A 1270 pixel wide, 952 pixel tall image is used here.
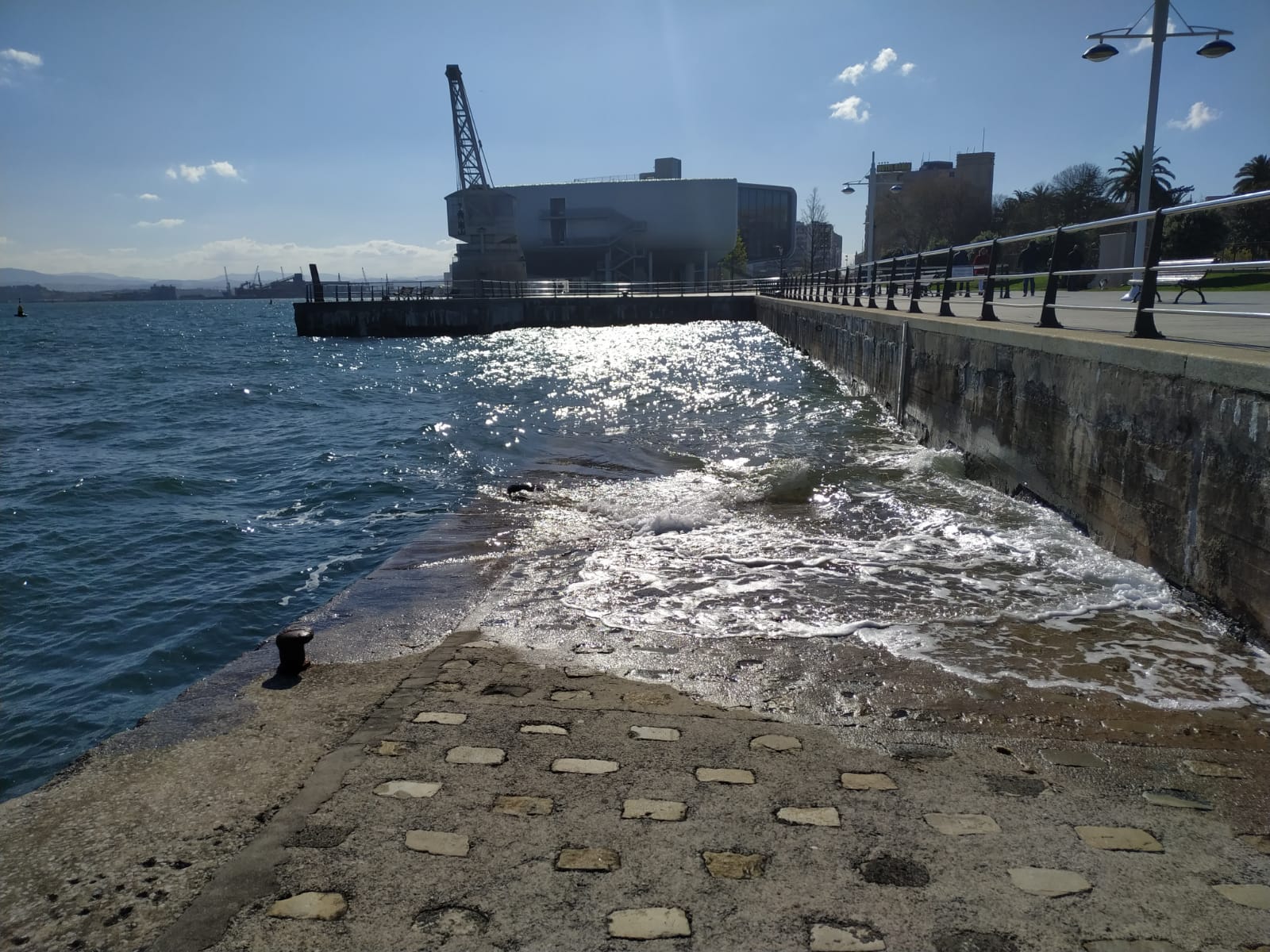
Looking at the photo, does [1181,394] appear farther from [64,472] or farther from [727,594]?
[64,472]

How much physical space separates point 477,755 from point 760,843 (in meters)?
1.23

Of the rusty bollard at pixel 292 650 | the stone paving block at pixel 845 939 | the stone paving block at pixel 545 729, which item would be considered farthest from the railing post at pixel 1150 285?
the rusty bollard at pixel 292 650

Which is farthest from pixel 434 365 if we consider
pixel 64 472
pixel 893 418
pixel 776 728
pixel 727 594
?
pixel 776 728

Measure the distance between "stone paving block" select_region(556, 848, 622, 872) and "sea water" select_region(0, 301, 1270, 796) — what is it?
2.31m

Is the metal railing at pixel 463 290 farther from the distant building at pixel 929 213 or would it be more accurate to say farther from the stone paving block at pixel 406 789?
the stone paving block at pixel 406 789

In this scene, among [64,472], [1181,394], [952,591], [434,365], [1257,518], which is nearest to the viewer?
[1257,518]

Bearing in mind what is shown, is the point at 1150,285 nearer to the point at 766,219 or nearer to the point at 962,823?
the point at 962,823

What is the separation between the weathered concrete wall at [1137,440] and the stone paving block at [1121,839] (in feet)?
7.42

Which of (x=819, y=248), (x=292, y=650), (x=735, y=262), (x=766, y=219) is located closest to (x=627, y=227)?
(x=735, y=262)

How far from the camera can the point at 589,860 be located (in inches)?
103

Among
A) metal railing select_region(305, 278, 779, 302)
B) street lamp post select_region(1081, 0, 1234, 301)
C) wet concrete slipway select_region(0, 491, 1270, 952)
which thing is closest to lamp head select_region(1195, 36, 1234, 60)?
street lamp post select_region(1081, 0, 1234, 301)

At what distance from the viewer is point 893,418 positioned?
43.1ft

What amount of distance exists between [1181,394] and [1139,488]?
75 centimetres

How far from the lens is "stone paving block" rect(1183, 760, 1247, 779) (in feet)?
10.2
